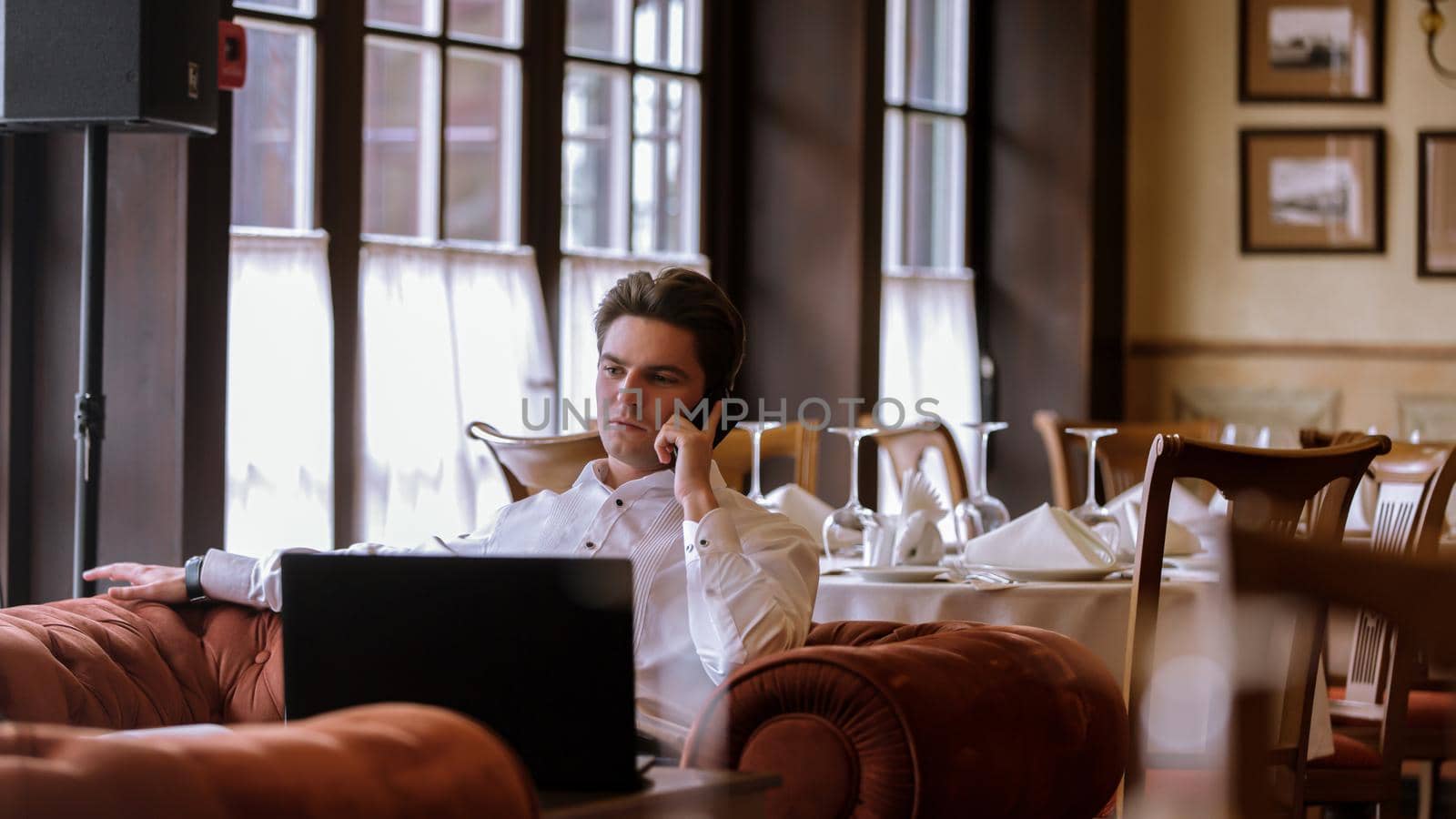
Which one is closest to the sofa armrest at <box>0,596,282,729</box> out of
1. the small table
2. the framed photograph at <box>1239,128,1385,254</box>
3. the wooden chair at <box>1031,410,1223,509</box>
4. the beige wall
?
the small table

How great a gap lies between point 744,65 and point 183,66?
112 inches

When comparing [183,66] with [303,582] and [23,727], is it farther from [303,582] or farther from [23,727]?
[23,727]

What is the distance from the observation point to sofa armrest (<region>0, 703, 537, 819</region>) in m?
1.01

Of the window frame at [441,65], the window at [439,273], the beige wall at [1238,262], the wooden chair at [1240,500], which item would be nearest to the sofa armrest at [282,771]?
the wooden chair at [1240,500]

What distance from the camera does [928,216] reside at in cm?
648

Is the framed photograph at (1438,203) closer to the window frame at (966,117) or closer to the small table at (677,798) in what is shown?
the window frame at (966,117)

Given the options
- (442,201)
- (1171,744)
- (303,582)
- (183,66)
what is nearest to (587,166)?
(442,201)

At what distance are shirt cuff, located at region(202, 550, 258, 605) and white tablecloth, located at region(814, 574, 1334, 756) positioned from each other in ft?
3.32

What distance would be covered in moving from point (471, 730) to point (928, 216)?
5477 mm

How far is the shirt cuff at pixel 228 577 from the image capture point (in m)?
2.33

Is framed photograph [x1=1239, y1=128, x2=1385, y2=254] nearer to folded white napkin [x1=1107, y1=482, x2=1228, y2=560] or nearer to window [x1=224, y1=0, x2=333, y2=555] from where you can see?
folded white napkin [x1=1107, y1=482, x2=1228, y2=560]

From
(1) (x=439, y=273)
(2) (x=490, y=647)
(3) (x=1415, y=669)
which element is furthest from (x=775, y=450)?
(2) (x=490, y=647)

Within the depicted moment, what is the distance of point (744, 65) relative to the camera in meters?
5.86

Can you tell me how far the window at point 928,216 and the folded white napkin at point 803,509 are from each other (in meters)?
2.30
